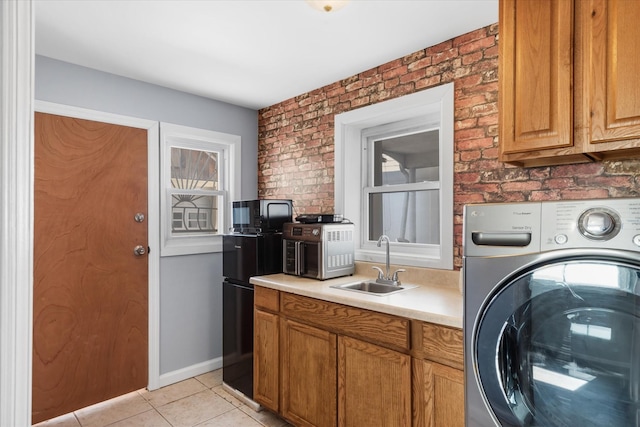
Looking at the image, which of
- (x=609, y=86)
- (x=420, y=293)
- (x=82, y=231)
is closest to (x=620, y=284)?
(x=609, y=86)

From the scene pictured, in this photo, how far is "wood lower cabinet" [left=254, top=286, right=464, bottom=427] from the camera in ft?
5.30

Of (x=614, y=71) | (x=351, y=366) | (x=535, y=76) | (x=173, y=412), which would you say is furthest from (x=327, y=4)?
(x=173, y=412)

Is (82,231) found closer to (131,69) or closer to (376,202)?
(131,69)

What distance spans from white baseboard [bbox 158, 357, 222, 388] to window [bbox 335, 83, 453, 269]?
1.71 meters

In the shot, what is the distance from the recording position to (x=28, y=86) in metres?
0.86

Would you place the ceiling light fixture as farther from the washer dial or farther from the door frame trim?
the door frame trim

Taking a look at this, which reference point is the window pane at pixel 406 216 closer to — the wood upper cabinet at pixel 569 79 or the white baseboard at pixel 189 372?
the wood upper cabinet at pixel 569 79

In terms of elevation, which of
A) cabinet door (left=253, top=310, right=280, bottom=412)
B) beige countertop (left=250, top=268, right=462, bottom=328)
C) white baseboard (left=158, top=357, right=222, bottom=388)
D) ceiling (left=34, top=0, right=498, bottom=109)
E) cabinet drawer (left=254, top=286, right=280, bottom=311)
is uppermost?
ceiling (left=34, top=0, right=498, bottom=109)

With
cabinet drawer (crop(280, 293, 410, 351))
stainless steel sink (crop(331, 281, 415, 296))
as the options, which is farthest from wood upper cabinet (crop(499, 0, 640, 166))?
stainless steel sink (crop(331, 281, 415, 296))

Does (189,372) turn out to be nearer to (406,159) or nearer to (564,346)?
(406,159)

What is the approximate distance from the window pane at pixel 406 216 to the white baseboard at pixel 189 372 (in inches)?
72.7

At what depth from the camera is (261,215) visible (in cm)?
283

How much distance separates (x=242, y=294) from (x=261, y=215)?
0.62 meters

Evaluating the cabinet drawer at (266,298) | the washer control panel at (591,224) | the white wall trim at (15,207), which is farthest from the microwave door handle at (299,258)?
the white wall trim at (15,207)
